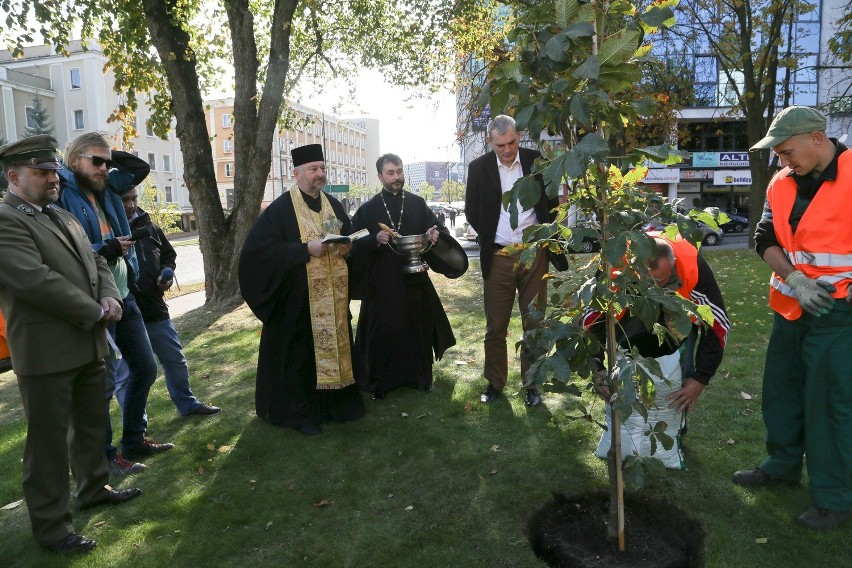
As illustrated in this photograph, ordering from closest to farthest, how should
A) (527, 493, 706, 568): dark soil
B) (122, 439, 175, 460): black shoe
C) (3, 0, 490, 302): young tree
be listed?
(527, 493, 706, 568): dark soil
(122, 439, 175, 460): black shoe
(3, 0, 490, 302): young tree

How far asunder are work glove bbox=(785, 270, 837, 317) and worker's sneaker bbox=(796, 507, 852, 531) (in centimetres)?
99

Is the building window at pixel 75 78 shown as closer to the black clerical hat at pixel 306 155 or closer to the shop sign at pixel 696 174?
the shop sign at pixel 696 174

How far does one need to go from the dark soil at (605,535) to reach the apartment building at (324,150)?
1718 inches

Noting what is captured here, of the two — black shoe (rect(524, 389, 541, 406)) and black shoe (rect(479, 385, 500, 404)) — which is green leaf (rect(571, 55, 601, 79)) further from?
black shoe (rect(479, 385, 500, 404))

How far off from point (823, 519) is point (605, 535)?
1.07m

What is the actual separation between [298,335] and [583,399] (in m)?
2.34

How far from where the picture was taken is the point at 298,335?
4.84 metres

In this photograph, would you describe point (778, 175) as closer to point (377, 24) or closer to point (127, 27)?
point (127, 27)

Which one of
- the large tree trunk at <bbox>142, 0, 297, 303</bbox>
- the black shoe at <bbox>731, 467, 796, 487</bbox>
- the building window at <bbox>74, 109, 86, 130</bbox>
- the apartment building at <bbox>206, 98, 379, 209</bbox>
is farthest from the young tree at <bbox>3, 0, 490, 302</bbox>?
the building window at <bbox>74, 109, 86, 130</bbox>

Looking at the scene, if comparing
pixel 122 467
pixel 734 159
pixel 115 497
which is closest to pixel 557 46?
pixel 115 497

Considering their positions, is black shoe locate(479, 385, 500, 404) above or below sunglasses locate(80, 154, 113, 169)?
below

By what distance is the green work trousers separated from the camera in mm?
3086

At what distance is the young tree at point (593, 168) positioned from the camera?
225 cm

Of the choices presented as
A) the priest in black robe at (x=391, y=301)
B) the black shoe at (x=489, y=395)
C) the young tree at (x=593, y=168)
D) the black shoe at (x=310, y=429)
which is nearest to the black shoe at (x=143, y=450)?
the black shoe at (x=310, y=429)
